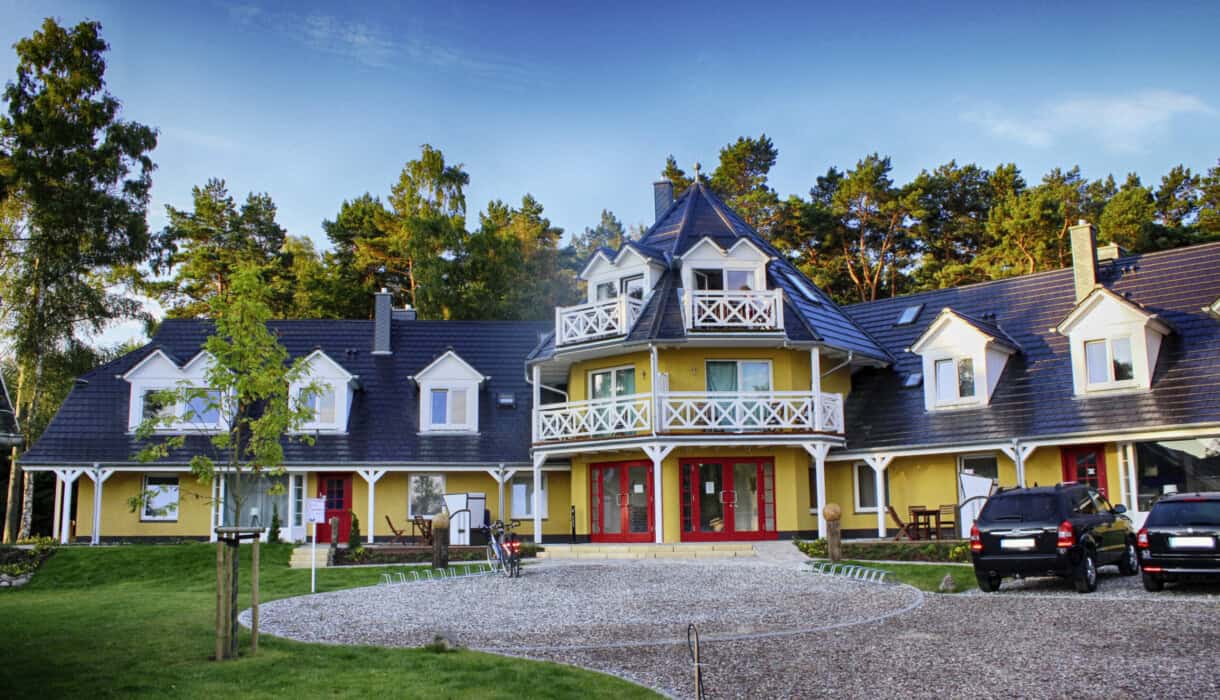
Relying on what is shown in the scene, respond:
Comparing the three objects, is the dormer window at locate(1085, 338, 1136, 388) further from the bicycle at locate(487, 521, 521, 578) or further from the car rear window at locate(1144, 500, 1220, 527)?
the bicycle at locate(487, 521, 521, 578)

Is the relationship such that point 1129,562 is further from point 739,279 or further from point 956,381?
point 739,279

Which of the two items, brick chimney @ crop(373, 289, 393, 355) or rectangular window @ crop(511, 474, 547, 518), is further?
brick chimney @ crop(373, 289, 393, 355)

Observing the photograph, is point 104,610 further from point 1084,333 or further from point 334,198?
point 334,198

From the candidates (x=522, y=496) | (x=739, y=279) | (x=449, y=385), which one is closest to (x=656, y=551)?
(x=522, y=496)

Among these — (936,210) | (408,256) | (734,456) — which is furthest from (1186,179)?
(408,256)

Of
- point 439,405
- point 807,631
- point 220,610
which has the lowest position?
point 807,631

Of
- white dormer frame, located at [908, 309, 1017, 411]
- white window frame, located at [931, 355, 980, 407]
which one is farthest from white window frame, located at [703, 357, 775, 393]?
white window frame, located at [931, 355, 980, 407]

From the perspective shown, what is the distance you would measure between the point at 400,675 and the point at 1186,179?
4289 centimetres

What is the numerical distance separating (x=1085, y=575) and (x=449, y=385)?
63.3 ft

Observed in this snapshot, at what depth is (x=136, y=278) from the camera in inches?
1350

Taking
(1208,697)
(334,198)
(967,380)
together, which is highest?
(334,198)

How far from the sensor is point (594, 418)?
26.1 metres

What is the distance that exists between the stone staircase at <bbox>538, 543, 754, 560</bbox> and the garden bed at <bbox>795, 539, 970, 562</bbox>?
1791 millimetres

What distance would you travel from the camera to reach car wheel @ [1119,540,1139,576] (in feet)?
53.8
